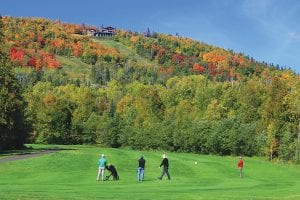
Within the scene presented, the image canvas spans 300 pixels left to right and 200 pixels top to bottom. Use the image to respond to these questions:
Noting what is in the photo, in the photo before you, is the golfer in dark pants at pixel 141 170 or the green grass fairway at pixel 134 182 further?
the golfer in dark pants at pixel 141 170

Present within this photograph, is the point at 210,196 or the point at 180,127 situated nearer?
the point at 210,196

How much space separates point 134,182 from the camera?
42.5 m

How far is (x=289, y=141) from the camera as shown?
303 feet

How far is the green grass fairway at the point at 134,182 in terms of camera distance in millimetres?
31141

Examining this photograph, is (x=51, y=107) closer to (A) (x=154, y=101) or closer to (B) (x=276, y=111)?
(A) (x=154, y=101)

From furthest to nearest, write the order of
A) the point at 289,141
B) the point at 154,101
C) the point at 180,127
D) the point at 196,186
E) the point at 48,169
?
the point at 154,101
the point at 180,127
the point at 289,141
the point at 48,169
the point at 196,186

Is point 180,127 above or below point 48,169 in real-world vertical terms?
above

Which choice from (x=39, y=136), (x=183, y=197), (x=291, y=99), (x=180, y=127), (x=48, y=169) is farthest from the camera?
(x=39, y=136)

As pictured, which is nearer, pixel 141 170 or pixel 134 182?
pixel 134 182

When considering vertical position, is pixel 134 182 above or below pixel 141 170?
below

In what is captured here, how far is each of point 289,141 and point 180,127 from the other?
3015 cm

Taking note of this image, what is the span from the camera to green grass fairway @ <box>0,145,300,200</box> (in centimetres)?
3114

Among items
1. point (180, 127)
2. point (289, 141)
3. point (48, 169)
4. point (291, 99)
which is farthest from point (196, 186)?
point (180, 127)

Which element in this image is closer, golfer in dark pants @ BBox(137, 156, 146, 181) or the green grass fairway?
the green grass fairway
